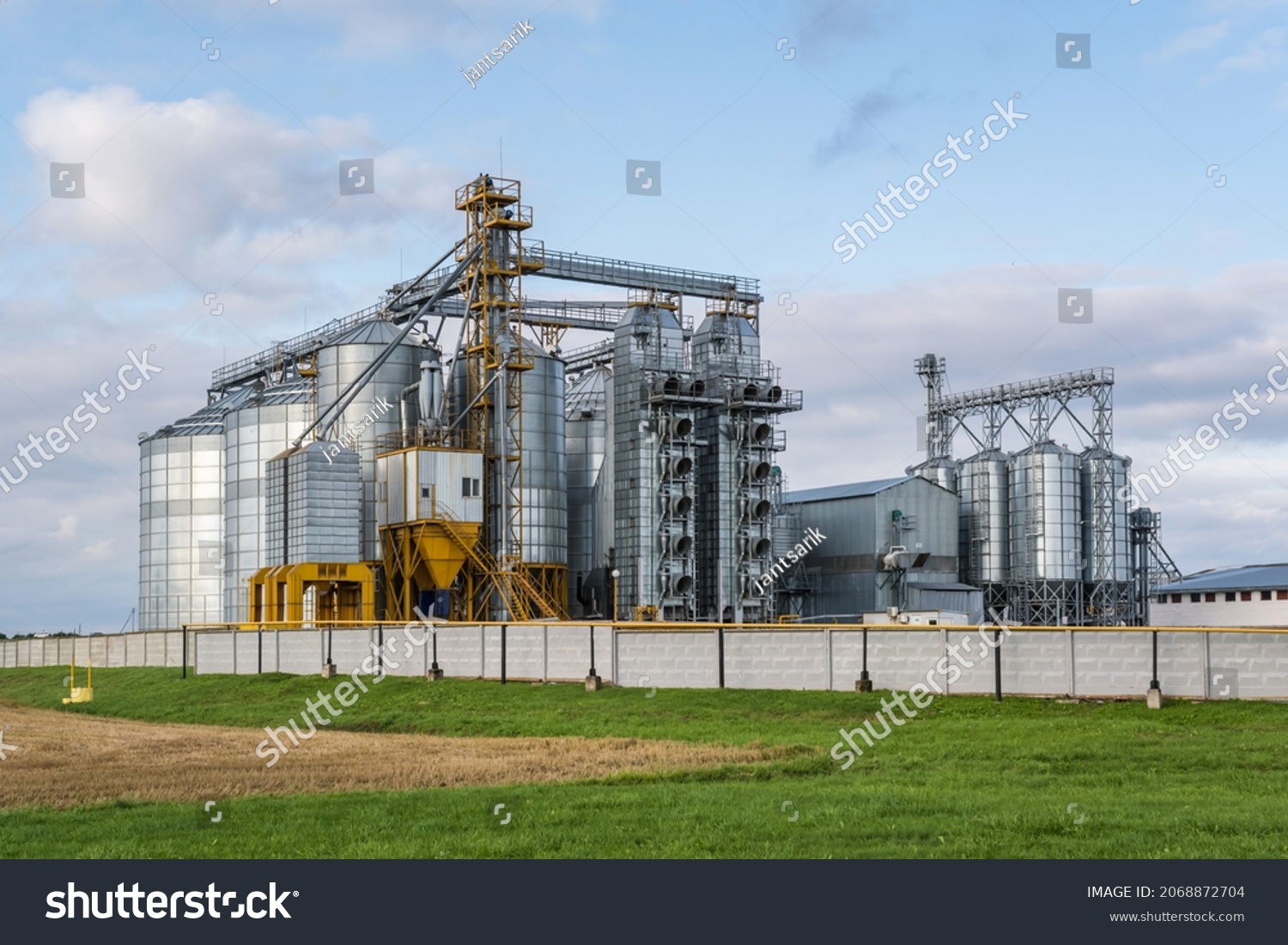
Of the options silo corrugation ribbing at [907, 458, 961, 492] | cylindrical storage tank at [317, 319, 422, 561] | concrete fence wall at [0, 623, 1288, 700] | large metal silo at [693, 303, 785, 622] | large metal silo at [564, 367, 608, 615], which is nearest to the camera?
concrete fence wall at [0, 623, 1288, 700]

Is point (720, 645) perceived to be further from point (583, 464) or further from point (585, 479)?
point (583, 464)

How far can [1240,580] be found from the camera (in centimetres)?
9794

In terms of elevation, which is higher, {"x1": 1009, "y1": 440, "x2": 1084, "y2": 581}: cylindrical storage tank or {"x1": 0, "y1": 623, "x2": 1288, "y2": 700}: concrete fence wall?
{"x1": 1009, "y1": 440, "x2": 1084, "y2": 581}: cylindrical storage tank

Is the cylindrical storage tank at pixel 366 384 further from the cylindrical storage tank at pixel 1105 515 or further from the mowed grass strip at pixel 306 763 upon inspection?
the cylindrical storage tank at pixel 1105 515

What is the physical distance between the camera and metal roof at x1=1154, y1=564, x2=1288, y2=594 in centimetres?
9406

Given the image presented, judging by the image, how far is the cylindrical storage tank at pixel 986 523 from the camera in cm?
9281

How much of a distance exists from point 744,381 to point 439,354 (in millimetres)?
15543

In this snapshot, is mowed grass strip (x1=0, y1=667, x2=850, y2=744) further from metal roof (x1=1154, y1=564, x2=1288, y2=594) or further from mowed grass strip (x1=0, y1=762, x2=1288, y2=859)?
metal roof (x1=1154, y1=564, x2=1288, y2=594)

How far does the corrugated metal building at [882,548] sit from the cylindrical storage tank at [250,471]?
29.2 m

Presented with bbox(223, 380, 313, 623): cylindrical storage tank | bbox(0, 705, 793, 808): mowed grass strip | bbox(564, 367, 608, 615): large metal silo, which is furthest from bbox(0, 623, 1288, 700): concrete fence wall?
bbox(564, 367, 608, 615): large metal silo

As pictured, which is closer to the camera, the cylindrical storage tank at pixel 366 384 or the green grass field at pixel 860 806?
the green grass field at pixel 860 806

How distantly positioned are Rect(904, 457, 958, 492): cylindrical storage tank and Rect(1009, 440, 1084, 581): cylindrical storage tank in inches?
200

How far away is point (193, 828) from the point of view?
782 inches

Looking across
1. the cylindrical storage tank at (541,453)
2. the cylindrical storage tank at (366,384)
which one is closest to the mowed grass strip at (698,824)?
the cylindrical storage tank at (541,453)
